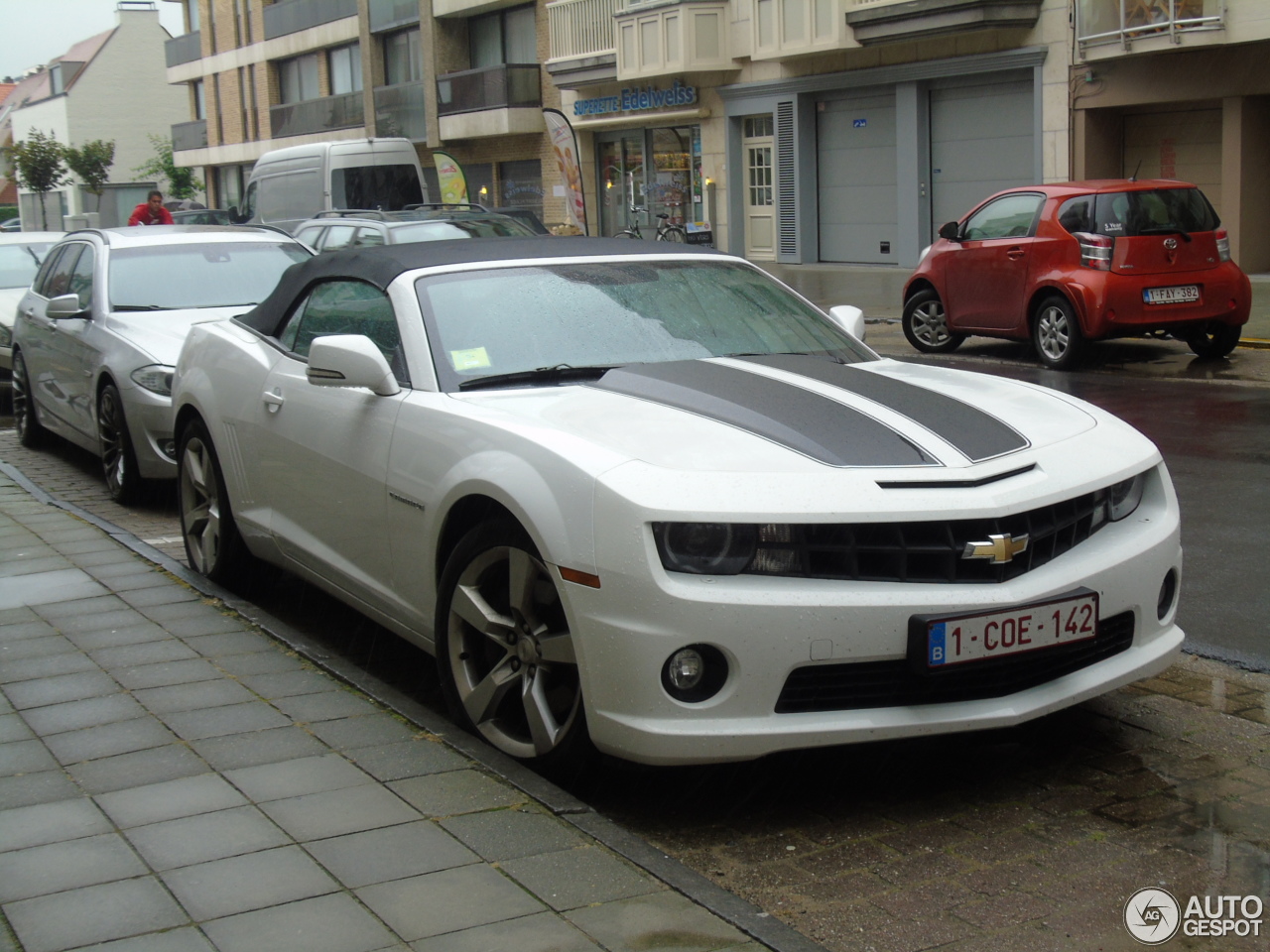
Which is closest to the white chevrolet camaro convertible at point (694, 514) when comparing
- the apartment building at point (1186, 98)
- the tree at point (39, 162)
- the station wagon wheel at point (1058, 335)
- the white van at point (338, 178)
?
the station wagon wheel at point (1058, 335)

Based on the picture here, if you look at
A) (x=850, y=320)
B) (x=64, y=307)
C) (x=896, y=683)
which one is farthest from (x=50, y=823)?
(x=64, y=307)

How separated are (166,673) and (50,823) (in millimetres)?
1297

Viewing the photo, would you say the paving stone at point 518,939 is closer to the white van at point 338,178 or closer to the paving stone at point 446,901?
the paving stone at point 446,901

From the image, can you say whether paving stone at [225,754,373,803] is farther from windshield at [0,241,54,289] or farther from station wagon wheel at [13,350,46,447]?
windshield at [0,241,54,289]

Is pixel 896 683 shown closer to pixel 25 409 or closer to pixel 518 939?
pixel 518 939

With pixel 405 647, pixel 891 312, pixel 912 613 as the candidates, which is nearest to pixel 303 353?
pixel 405 647

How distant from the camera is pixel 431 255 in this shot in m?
5.09

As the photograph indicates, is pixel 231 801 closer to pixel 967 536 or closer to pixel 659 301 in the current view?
pixel 967 536

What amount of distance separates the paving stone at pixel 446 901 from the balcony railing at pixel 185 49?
2356 inches

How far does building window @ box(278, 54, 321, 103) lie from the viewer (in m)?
49.6

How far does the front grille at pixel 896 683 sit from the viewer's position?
357 centimetres

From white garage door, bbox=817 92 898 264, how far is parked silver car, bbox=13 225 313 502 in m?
18.4

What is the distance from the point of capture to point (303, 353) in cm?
555

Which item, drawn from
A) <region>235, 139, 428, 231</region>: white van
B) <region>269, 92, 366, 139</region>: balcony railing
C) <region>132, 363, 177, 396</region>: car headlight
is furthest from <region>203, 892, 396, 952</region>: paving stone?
<region>269, 92, 366, 139</region>: balcony railing
